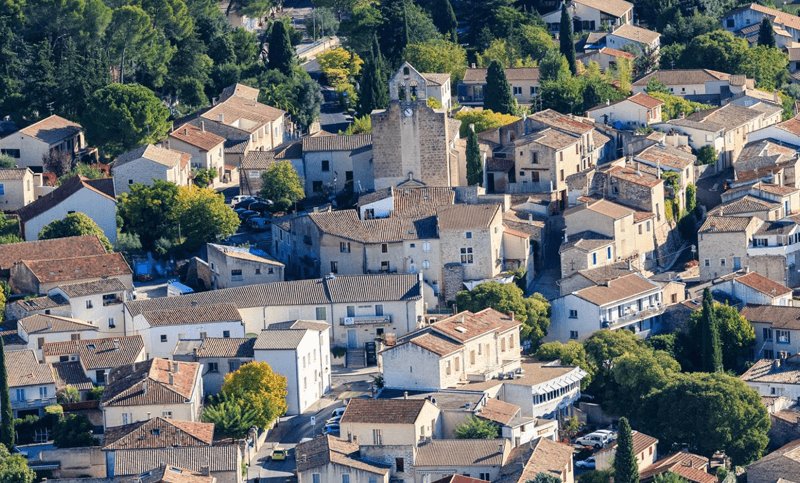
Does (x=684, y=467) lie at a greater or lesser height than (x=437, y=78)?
lesser

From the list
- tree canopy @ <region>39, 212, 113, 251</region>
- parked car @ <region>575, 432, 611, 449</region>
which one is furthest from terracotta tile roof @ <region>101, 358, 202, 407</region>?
parked car @ <region>575, 432, 611, 449</region>

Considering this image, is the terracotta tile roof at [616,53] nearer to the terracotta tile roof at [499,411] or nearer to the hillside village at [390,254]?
the hillside village at [390,254]

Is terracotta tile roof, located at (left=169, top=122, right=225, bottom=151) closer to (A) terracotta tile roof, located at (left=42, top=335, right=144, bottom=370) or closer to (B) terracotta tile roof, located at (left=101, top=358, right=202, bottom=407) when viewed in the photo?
(A) terracotta tile roof, located at (left=42, top=335, right=144, bottom=370)

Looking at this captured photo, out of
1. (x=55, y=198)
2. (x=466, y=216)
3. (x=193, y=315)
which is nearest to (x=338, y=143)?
(x=466, y=216)

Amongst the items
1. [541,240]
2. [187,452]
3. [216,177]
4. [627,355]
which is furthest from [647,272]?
[187,452]

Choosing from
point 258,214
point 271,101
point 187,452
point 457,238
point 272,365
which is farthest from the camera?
point 271,101

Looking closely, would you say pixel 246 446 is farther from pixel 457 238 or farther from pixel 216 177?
pixel 216 177

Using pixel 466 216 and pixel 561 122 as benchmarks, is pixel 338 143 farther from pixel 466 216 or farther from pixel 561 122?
pixel 466 216
